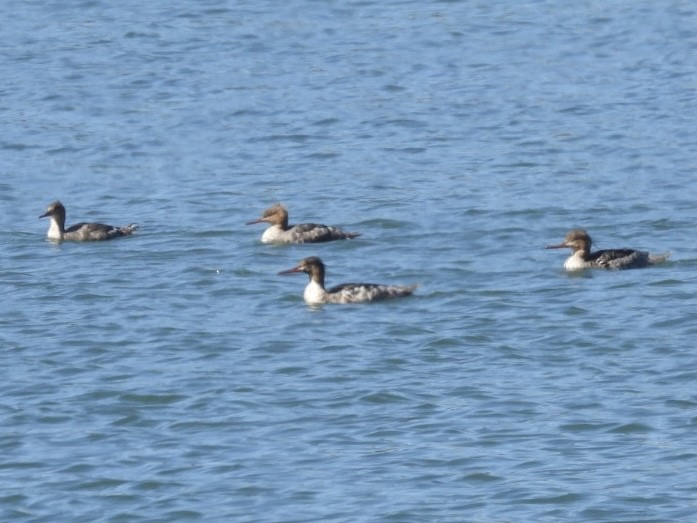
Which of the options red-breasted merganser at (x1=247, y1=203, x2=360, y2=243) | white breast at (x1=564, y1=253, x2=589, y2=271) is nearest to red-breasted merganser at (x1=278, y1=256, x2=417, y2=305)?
white breast at (x1=564, y1=253, x2=589, y2=271)

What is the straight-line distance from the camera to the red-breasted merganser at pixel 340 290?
21.1 metres

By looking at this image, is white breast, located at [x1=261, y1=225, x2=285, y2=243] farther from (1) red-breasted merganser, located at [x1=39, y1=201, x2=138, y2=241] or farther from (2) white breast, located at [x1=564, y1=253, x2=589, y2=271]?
(2) white breast, located at [x1=564, y1=253, x2=589, y2=271]

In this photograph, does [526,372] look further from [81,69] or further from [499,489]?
[81,69]

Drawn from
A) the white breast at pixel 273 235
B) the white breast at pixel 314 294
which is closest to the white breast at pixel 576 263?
the white breast at pixel 314 294

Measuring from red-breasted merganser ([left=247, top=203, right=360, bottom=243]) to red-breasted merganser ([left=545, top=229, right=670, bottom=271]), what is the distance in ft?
9.54

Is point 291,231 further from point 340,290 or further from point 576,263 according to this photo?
point 576,263

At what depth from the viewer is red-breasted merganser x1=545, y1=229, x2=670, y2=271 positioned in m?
22.2

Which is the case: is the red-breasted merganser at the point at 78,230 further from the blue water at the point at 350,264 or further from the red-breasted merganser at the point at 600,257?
the red-breasted merganser at the point at 600,257

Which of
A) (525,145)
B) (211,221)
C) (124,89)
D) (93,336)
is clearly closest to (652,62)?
(525,145)

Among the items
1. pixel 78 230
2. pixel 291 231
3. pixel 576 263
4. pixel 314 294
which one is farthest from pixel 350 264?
pixel 78 230

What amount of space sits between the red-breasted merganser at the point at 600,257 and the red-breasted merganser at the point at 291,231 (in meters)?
2.91

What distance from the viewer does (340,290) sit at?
70.3 feet

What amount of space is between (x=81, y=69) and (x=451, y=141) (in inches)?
347

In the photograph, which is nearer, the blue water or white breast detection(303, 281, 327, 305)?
the blue water
